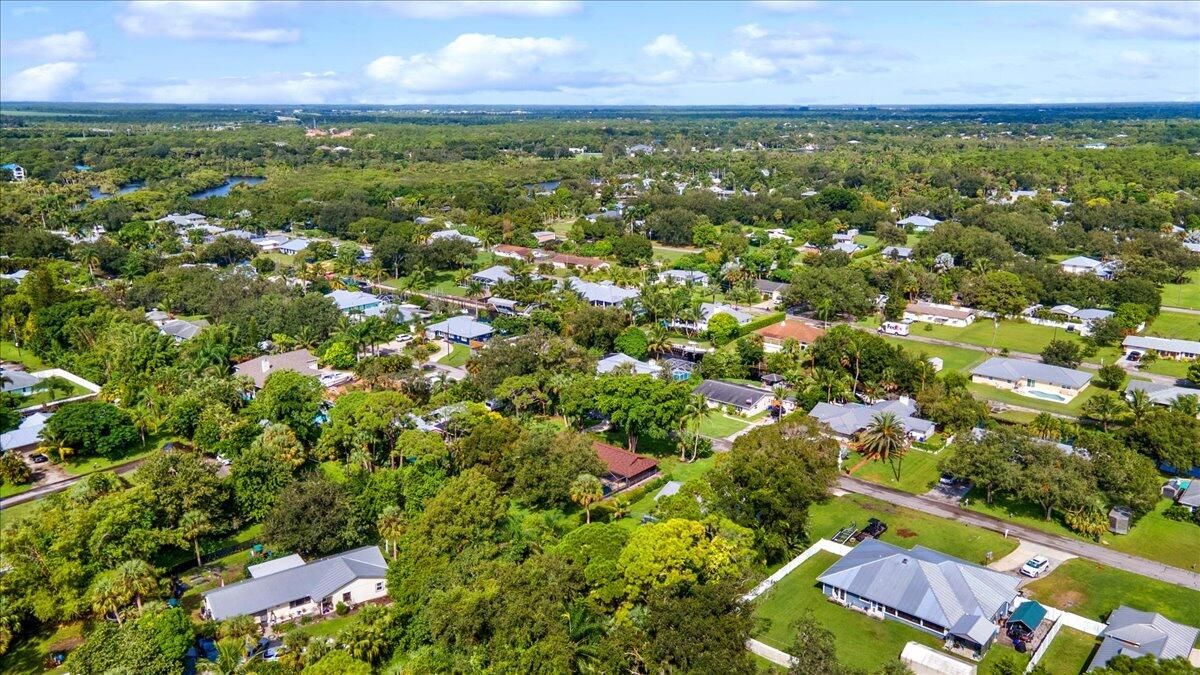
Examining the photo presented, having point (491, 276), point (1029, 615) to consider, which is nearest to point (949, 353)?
point (1029, 615)

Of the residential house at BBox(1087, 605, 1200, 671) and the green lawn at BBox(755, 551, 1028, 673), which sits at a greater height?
the residential house at BBox(1087, 605, 1200, 671)

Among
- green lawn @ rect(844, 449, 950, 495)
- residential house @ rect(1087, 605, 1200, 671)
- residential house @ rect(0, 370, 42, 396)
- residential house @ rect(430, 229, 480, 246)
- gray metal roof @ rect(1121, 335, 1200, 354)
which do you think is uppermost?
residential house @ rect(430, 229, 480, 246)

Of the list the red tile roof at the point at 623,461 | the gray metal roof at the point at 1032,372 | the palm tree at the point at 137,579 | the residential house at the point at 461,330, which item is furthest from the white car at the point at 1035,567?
the residential house at the point at 461,330

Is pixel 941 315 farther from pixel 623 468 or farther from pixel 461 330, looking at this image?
pixel 623 468

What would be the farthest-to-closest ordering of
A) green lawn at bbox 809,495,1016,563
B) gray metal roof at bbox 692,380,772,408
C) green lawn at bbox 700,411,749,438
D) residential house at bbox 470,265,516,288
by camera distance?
residential house at bbox 470,265,516,288 → gray metal roof at bbox 692,380,772,408 → green lawn at bbox 700,411,749,438 → green lawn at bbox 809,495,1016,563

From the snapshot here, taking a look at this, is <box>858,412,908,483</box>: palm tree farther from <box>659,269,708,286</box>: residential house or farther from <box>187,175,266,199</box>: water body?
<box>187,175,266,199</box>: water body

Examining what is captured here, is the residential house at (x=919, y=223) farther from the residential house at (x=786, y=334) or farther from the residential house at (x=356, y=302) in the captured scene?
the residential house at (x=356, y=302)

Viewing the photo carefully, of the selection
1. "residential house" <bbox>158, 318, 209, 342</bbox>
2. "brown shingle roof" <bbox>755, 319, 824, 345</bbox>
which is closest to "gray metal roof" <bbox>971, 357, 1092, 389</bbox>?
"brown shingle roof" <bbox>755, 319, 824, 345</bbox>
